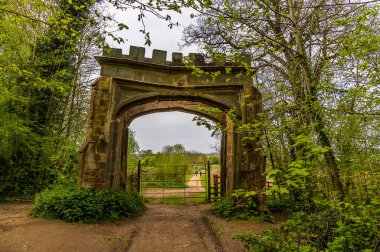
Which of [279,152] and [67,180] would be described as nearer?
[279,152]

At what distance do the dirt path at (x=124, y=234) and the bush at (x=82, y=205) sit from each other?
28 cm

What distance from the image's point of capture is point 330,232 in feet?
13.0

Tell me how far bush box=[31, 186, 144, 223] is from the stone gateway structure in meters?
0.50

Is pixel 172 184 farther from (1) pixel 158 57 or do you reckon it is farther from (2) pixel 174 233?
(2) pixel 174 233

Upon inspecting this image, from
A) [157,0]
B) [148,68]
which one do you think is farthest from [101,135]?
[157,0]

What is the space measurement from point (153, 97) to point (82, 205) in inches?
153

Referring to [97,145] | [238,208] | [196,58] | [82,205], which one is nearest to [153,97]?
[196,58]

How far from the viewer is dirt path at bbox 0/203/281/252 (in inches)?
213

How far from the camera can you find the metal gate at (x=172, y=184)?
12.2 meters

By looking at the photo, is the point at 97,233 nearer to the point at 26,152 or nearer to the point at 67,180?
the point at 67,180

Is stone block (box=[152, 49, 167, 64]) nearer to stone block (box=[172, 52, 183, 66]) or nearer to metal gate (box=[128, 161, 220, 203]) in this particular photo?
stone block (box=[172, 52, 183, 66])

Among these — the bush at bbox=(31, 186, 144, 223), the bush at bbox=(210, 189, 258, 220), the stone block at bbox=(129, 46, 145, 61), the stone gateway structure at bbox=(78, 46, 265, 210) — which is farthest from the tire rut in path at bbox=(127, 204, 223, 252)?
the stone block at bbox=(129, 46, 145, 61)

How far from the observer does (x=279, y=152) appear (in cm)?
937

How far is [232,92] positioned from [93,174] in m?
5.15
